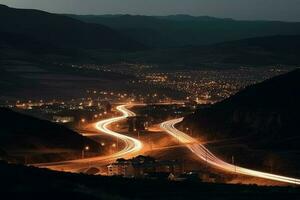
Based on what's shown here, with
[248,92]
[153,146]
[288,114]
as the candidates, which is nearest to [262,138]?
[288,114]

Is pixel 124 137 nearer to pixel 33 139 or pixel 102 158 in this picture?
→ pixel 33 139

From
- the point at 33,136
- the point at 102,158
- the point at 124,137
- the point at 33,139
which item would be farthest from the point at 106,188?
the point at 124,137

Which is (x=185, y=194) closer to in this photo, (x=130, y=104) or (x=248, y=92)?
(x=248, y=92)

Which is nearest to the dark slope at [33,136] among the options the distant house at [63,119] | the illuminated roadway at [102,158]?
the illuminated roadway at [102,158]

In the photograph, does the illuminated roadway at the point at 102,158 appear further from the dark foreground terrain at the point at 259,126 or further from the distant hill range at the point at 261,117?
the distant hill range at the point at 261,117

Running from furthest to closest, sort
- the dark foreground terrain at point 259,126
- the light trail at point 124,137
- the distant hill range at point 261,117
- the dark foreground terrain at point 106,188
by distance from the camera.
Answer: the distant hill range at point 261,117 < the light trail at point 124,137 < the dark foreground terrain at point 259,126 < the dark foreground terrain at point 106,188

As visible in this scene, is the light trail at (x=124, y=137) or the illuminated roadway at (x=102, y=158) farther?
the light trail at (x=124, y=137)

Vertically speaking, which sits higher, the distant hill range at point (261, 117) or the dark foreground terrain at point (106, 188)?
the distant hill range at point (261, 117)
